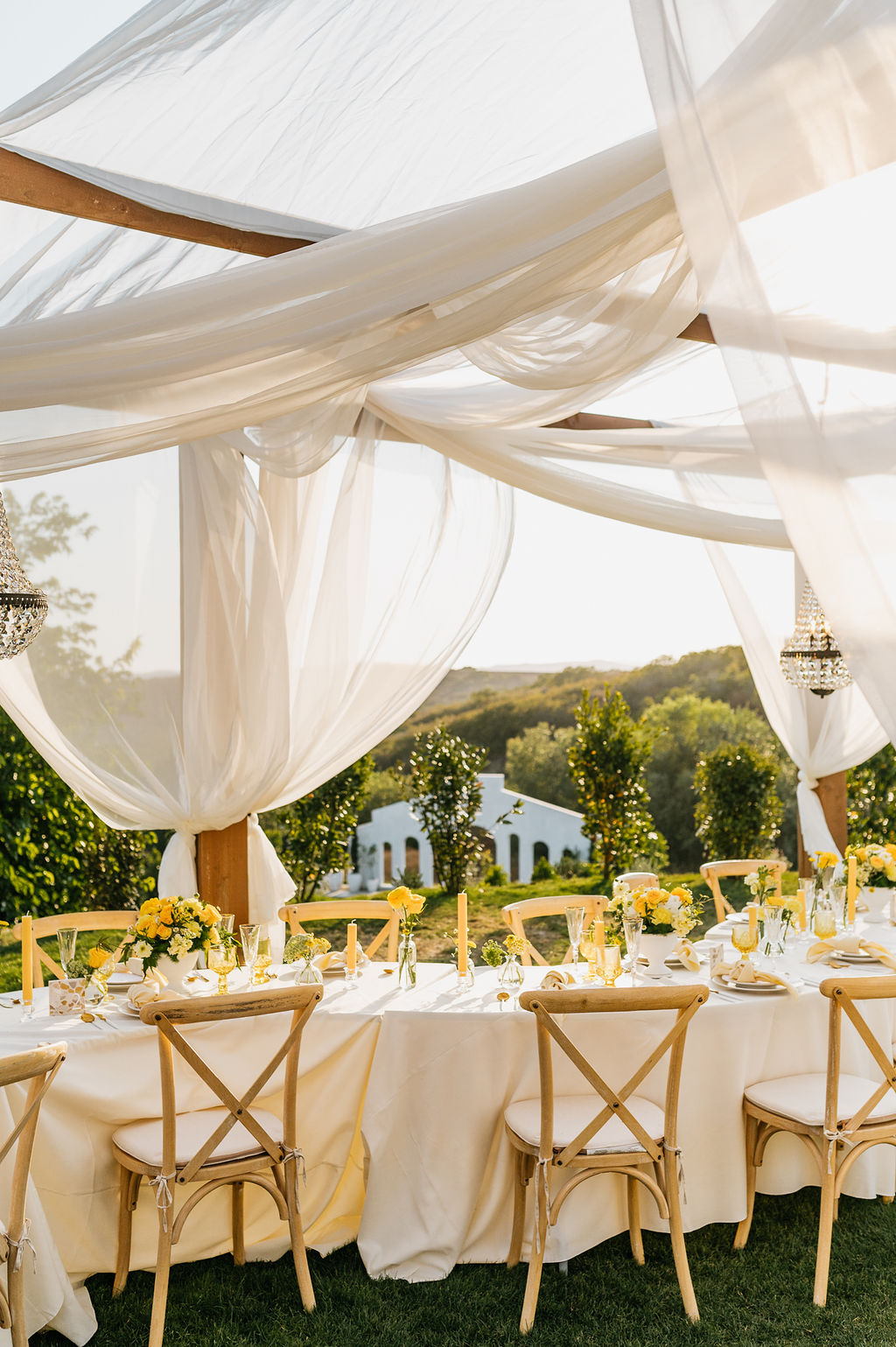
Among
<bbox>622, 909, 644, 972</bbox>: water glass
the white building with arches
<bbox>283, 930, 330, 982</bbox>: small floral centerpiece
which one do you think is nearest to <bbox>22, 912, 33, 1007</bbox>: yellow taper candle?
<bbox>283, 930, 330, 982</bbox>: small floral centerpiece

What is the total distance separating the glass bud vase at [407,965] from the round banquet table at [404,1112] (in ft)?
0.58

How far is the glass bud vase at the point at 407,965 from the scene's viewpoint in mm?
3703

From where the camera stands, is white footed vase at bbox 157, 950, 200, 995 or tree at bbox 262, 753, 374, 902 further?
tree at bbox 262, 753, 374, 902

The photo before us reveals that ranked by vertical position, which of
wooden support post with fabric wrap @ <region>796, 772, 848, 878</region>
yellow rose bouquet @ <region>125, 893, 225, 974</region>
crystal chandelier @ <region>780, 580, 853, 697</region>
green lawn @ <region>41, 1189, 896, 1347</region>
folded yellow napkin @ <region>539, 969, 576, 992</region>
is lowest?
green lawn @ <region>41, 1189, 896, 1347</region>

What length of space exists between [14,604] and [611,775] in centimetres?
548

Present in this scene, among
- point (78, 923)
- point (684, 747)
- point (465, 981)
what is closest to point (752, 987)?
point (465, 981)

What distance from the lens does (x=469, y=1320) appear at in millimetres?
2990

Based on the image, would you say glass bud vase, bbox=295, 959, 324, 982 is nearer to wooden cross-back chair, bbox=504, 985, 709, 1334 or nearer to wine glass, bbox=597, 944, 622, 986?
wooden cross-back chair, bbox=504, 985, 709, 1334

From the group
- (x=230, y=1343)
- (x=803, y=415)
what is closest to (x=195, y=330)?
(x=803, y=415)

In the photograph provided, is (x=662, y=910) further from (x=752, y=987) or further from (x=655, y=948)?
(x=752, y=987)

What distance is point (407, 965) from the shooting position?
373cm

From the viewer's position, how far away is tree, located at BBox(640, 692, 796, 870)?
1019 cm

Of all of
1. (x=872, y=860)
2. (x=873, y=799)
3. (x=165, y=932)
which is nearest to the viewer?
(x=165, y=932)

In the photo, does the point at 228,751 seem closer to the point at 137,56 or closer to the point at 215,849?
the point at 215,849
